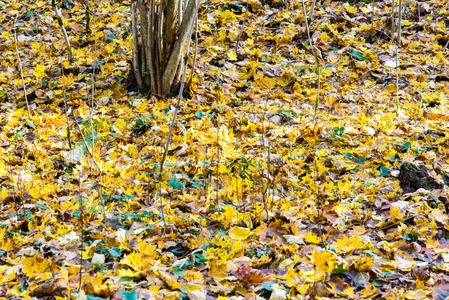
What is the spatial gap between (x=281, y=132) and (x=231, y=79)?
1.17m

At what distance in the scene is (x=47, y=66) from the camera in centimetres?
453

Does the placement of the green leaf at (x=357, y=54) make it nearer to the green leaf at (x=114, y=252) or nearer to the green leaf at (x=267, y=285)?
the green leaf at (x=267, y=285)

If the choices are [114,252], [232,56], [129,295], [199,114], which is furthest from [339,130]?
[129,295]

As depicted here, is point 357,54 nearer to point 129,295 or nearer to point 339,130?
point 339,130

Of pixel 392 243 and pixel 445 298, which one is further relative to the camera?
pixel 392 243

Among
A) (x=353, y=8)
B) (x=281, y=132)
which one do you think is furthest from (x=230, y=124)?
(x=353, y=8)

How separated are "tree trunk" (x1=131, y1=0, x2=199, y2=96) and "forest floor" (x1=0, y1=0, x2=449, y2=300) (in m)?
0.23

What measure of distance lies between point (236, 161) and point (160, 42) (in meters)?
1.63

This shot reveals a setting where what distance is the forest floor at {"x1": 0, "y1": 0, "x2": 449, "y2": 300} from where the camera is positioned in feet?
6.02

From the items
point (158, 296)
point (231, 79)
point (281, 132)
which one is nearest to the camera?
point (158, 296)

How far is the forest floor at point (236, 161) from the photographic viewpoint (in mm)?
1836

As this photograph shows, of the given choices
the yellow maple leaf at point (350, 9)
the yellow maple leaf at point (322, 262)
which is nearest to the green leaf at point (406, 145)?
the yellow maple leaf at point (322, 262)

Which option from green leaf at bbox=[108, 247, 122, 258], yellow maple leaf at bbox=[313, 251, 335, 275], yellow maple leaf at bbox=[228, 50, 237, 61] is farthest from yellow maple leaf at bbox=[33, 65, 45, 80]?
yellow maple leaf at bbox=[313, 251, 335, 275]

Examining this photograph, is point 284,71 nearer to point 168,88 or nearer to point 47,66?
point 168,88
